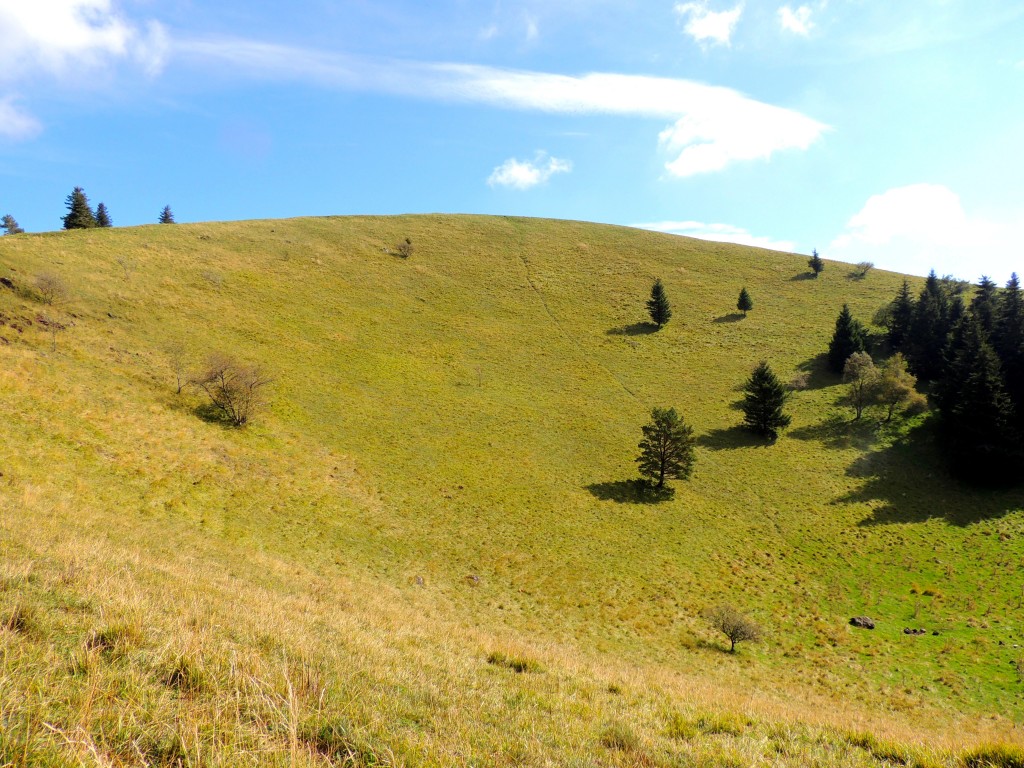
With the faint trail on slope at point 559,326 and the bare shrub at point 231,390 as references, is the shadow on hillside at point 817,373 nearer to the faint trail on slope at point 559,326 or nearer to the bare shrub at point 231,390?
the faint trail on slope at point 559,326

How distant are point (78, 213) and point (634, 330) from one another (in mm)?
81227

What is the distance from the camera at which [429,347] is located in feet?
176

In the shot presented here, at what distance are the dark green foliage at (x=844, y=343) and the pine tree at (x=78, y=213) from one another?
335 ft

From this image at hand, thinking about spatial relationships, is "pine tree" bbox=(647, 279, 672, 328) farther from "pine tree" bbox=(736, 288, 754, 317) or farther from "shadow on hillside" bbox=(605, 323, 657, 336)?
"pine tree" bbox=(736, 288, 754, 317)

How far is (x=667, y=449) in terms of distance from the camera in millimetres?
34594

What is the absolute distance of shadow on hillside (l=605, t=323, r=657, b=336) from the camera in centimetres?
6213

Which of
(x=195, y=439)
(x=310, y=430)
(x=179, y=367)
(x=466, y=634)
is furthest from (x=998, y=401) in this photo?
(x=179, y=367)

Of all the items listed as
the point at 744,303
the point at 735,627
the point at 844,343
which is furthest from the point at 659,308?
the point at 735,627

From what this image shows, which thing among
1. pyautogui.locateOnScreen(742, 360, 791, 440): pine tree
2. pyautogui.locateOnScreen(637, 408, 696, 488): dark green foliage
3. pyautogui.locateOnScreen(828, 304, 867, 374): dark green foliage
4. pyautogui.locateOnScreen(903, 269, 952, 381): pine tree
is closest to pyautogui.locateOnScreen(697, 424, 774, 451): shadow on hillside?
pyautogui.locateOnScreen(742, 360, 791, 440): pine tree

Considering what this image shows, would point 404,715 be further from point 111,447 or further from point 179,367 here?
point 179,367

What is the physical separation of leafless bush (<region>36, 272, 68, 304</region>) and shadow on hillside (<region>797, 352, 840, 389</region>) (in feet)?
240

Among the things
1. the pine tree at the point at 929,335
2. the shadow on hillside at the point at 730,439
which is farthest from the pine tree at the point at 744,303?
the shadow on hillside at the point at 730,439

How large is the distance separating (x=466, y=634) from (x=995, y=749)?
10.9 meters

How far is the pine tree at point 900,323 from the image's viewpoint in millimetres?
54969
